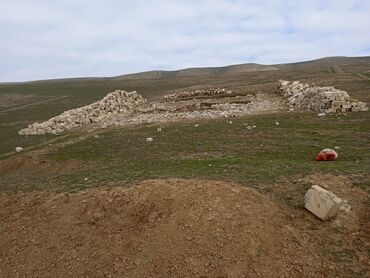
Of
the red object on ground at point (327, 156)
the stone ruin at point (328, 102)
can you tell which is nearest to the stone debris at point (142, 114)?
the stone ruin at point (328, 102)

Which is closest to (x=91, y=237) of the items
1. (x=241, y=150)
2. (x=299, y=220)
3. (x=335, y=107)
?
(x=299, y=220)

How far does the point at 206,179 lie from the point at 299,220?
3.85 metres

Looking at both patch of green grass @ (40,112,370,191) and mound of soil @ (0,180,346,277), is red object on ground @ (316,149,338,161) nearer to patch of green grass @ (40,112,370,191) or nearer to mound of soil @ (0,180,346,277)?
patch of green grass @ (40,112,370,191)

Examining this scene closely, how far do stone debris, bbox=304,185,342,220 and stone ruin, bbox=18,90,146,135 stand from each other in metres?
25.7

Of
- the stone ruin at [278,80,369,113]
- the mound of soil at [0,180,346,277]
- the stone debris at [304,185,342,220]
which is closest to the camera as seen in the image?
the mound of soil at [0,180,346,277]

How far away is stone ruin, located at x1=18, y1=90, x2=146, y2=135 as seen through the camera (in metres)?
34.5

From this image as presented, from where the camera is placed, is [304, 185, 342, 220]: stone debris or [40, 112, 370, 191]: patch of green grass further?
[40, 112, 370, 191]: patch of green grass

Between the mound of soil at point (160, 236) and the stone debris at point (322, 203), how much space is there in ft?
2.88

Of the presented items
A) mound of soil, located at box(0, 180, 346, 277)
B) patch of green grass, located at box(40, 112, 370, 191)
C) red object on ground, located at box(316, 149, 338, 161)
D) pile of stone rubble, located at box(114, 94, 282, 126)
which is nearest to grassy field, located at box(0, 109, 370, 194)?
patch of green grass, located at box(40, 112, 370, 191)

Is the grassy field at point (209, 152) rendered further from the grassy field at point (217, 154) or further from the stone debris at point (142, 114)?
the stone debris at point (142, 114)

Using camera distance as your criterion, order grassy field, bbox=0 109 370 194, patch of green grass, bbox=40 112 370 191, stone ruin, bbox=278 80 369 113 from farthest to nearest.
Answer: stone ruin, bbox=278 80 369 113 → patch of green grass, bbox=40 112 370 191 → grassy field, bbox=0 109 370 194

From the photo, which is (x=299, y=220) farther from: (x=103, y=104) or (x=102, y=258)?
(x=103, y=104)

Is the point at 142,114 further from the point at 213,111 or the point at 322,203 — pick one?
the point at 322,203

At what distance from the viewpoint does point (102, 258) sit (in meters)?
11.0
